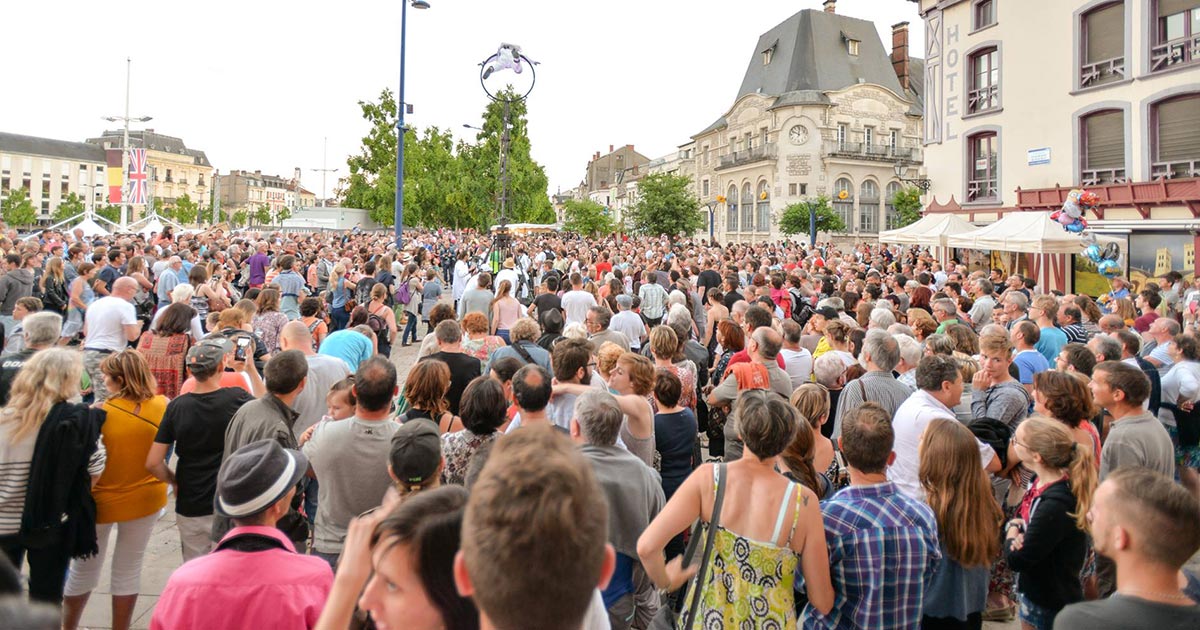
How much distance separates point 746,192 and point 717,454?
5333 cm

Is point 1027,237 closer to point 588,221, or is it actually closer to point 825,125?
point 825,125

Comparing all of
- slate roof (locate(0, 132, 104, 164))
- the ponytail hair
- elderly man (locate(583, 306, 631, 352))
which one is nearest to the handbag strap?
the ponytail hair

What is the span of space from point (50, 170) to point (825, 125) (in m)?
99.8

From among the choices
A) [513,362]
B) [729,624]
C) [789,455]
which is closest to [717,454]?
[513,362]

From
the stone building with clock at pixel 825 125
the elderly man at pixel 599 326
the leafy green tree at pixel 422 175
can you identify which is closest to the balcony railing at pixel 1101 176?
the elderly man at pixel 599 326

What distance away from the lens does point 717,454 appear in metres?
6.24

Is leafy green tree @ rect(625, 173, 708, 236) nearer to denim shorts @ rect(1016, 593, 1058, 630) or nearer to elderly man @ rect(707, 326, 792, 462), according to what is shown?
elderly man @ rect(707, 326, 792, 462)

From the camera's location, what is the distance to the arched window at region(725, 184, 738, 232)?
58531 mm

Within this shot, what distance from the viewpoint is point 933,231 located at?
17.2 m

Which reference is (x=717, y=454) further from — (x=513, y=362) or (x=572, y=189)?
(x=572, y=189)

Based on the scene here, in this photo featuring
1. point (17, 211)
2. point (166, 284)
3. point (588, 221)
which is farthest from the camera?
point (17, 211)

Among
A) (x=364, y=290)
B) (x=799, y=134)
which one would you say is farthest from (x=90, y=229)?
(x=799, y=134)

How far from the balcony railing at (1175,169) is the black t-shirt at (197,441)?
20118mm

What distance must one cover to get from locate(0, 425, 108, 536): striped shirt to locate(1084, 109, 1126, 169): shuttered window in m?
22.1
